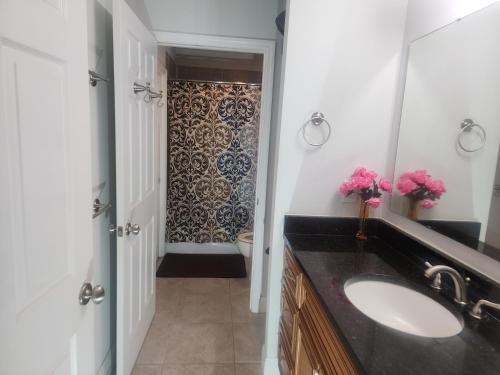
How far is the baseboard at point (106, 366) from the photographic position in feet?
5.66

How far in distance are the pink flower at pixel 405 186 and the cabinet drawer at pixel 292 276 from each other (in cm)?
A: 63

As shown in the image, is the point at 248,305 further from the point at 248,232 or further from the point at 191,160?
the point at 191,160

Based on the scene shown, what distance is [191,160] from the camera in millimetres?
3510

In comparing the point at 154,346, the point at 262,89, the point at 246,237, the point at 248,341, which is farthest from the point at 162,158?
the point at 248,341

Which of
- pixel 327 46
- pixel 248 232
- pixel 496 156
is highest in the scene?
pixel 327 46

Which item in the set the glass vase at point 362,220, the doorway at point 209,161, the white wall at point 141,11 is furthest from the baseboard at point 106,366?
the white wall at point 141,11

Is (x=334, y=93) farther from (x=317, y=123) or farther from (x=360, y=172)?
(x=360, y=172)

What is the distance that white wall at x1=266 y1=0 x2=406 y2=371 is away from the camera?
1594 mm

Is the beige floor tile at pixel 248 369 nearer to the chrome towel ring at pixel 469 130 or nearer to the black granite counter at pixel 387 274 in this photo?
the black granite counter at pixel 387 274

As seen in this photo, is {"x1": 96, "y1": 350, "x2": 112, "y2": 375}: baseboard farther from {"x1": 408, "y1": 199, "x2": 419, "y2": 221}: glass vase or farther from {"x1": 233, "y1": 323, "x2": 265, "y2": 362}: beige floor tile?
{"x1": 408, "y1": 199, "x2": 419, "y2": 221}: glass vase

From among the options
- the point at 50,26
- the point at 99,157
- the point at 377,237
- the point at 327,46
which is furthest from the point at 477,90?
the point at 99,157

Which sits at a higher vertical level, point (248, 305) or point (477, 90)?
point (477, 90)

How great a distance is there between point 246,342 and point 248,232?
58.9 inches

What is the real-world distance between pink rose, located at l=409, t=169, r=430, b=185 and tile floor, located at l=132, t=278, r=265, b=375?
1.41m
